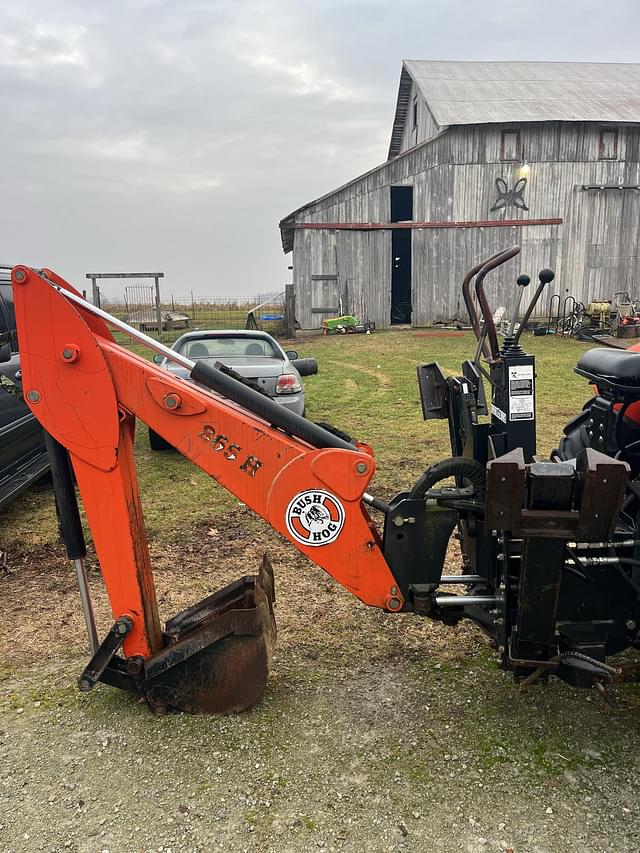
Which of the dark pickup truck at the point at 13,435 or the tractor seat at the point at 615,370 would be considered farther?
the dark pickup truck at the point at 13,435

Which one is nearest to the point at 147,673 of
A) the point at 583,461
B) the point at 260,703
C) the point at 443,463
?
the point at 260,703

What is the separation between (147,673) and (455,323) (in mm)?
19114

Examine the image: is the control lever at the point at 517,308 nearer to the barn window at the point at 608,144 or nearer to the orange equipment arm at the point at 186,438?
the orange equipment arm at the point at 186,438

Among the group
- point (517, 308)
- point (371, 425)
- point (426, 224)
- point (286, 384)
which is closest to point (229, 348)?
point (286, 384)

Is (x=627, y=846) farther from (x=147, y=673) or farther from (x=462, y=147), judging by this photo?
(x=462, y=147)

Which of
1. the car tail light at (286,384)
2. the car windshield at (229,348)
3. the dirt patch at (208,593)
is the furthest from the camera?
the car windshield at (229,348)

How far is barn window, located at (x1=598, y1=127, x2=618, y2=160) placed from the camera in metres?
19.4

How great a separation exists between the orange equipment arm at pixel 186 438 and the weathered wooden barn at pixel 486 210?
726 inches

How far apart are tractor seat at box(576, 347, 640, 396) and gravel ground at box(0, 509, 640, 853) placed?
1.48m

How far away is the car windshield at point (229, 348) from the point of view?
747 cm

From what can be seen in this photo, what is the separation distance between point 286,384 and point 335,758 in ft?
16.0

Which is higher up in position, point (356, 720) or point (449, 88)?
point (449, 88)

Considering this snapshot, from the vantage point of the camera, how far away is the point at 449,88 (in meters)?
21.7

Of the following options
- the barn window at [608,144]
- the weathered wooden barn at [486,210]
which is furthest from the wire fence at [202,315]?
the barn window at [608,144]
